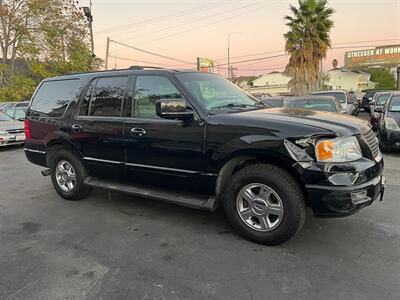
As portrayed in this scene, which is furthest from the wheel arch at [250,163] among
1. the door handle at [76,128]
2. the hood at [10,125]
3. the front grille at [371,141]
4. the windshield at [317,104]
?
the hood at [10,125]

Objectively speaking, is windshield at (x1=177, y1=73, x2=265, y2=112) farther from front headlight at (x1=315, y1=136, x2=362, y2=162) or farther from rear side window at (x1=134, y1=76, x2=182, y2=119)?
front headlight at (x1=315, y1=136, x2=362, y2=162)

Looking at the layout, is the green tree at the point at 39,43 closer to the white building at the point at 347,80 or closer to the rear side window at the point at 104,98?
the rear side window at the point at 104,98

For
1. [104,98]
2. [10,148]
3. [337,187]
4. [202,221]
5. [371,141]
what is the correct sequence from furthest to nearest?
[10,148] → [104,98] → [202,221] → [371,141] → [337,187]

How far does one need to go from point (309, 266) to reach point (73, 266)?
2208mm

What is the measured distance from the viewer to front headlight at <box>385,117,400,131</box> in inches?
328

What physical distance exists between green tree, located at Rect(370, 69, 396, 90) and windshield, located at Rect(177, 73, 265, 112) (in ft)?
Result: 226

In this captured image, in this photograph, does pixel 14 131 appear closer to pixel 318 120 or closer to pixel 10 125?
pixel 10 125

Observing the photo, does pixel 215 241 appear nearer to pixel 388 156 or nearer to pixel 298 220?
pixel 298 220

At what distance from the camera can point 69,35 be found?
26578 millimetres

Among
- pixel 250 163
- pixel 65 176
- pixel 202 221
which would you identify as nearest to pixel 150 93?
pixel 250 163

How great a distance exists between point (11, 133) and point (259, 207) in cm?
982

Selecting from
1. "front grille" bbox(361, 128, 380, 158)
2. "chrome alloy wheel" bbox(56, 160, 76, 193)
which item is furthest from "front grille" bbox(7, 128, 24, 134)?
"front grille" bbox(361, 128, 380, 158)

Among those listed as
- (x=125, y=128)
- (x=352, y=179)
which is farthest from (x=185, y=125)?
(x=352, y=179)

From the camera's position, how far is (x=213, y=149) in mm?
3820
